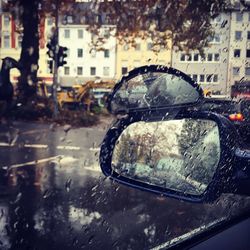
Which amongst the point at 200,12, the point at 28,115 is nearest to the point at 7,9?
the point at 28,115

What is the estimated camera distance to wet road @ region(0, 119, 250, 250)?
85cm

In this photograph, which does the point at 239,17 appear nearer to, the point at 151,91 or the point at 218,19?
the point at 218,19

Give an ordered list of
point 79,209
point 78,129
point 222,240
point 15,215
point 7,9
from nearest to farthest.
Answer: point 7,9, point 78,129, point 222,240, point 15,215, point 79,209

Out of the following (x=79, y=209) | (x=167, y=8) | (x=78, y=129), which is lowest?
(x=79, y=209)

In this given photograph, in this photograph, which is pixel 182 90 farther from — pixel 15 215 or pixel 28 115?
pixel 15 215

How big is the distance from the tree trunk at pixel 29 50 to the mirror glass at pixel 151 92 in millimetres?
184

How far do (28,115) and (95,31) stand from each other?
239mm

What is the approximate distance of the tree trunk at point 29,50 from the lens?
72 centimetres

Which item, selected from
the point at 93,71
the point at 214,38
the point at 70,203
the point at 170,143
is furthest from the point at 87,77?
the point at 70,203

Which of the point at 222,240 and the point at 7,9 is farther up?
the point at 7,9

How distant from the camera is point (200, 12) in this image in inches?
36.4

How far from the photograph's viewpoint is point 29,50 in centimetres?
73

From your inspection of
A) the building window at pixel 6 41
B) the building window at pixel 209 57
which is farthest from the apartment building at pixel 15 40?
the building window at pixel 209 57

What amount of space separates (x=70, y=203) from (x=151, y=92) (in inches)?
32.3
